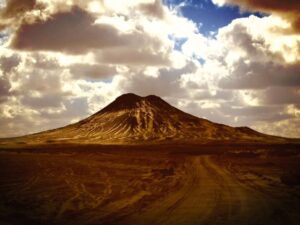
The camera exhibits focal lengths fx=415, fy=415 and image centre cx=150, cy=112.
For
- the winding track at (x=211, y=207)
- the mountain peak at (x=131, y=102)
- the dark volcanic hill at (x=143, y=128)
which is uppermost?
the mountain peak at (x=131, y=102)

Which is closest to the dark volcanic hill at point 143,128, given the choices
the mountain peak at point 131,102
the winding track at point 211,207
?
the mountain peak at point 131,102

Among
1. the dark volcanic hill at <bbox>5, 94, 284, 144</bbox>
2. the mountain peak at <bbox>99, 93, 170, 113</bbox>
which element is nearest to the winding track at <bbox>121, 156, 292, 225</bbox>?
the dark volcanic hill at <bbox>5, 94, 284, 144</bbox>

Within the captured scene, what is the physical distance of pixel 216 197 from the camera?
54.2 feet

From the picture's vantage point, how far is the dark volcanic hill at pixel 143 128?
405 feet

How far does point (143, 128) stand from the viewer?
445 ft

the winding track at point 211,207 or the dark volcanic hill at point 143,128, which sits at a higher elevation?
the dark volcanic hill at point 143,128

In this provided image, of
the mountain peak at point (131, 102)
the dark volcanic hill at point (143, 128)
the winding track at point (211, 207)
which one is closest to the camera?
the winding track at point (211, 207)

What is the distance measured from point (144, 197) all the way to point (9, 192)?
5.97 meters

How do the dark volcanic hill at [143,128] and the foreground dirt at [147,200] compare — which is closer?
the foreground dirt at [147,200]

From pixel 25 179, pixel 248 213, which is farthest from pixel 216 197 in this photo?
pixel 25 179

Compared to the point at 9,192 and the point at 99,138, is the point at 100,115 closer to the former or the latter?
the point at 99,138

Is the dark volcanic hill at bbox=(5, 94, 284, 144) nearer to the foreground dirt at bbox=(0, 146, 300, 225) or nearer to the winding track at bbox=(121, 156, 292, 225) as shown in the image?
the foreground dirt at bbox=(0, 146, 300, 225)

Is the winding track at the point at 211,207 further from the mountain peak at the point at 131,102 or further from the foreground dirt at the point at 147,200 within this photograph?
the mountain peak at the point at 131,102

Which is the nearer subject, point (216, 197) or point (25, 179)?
point (216, 197)
